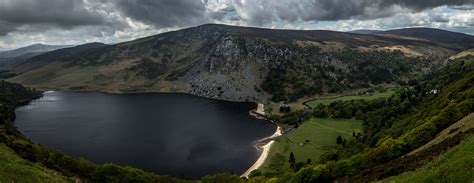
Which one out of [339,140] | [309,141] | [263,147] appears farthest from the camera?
[309,141]

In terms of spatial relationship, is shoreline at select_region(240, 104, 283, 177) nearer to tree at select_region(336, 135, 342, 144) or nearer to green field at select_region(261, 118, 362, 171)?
green field at select_region(261, 118, 362, 171)

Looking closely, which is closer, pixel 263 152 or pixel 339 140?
pixel 263 152

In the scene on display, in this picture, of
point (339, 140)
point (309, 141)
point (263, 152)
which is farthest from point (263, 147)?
point (339, 140)

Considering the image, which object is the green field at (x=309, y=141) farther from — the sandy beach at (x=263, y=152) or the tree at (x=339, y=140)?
the sandy beach at (x=263, y=152)

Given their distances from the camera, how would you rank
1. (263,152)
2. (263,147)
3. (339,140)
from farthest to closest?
(263,147), (339,140), (263,152)

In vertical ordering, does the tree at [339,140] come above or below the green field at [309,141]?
above

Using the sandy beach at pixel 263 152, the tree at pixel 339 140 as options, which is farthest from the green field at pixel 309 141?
the sandy beach at pixel 263 152

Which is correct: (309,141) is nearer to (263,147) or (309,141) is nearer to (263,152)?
(263,147)

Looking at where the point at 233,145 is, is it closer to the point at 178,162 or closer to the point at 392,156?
the point at 178,162

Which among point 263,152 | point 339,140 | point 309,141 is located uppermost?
point 339,140

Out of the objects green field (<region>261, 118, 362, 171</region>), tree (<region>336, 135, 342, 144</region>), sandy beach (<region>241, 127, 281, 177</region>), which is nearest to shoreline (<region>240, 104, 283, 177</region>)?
sandy beach (<region>241, 127, 281, 177</region>)
